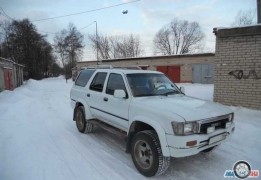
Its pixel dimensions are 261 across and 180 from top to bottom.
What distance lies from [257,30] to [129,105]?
6.84 meters

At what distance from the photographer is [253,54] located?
9.26 m

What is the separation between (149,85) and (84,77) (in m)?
2.62

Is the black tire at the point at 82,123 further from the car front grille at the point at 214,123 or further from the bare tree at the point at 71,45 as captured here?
the bare tree at the point at 71,45

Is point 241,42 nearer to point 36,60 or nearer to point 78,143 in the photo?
point 78,143

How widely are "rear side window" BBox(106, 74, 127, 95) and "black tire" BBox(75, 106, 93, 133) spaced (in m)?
1.57

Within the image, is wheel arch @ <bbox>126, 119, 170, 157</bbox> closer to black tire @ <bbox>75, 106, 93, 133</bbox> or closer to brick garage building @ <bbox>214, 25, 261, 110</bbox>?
black tire @ <bbox>75, 106, 93, 133</bbox>

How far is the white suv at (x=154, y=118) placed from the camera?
155 inches

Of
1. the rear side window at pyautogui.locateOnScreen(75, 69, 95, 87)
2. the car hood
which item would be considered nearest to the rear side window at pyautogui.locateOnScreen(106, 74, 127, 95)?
the car hood

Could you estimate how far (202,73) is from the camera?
1143 inches

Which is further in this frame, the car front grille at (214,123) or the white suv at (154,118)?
the car front grille at (214,123)

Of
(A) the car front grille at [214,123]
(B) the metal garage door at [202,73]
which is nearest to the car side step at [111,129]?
(A) the car front grille at [214,123]

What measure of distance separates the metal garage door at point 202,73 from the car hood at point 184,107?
82.1 feet

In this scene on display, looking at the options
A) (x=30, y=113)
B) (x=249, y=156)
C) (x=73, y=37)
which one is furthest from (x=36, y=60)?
(x=249, y=156)

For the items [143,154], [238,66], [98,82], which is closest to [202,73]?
[238,66]
